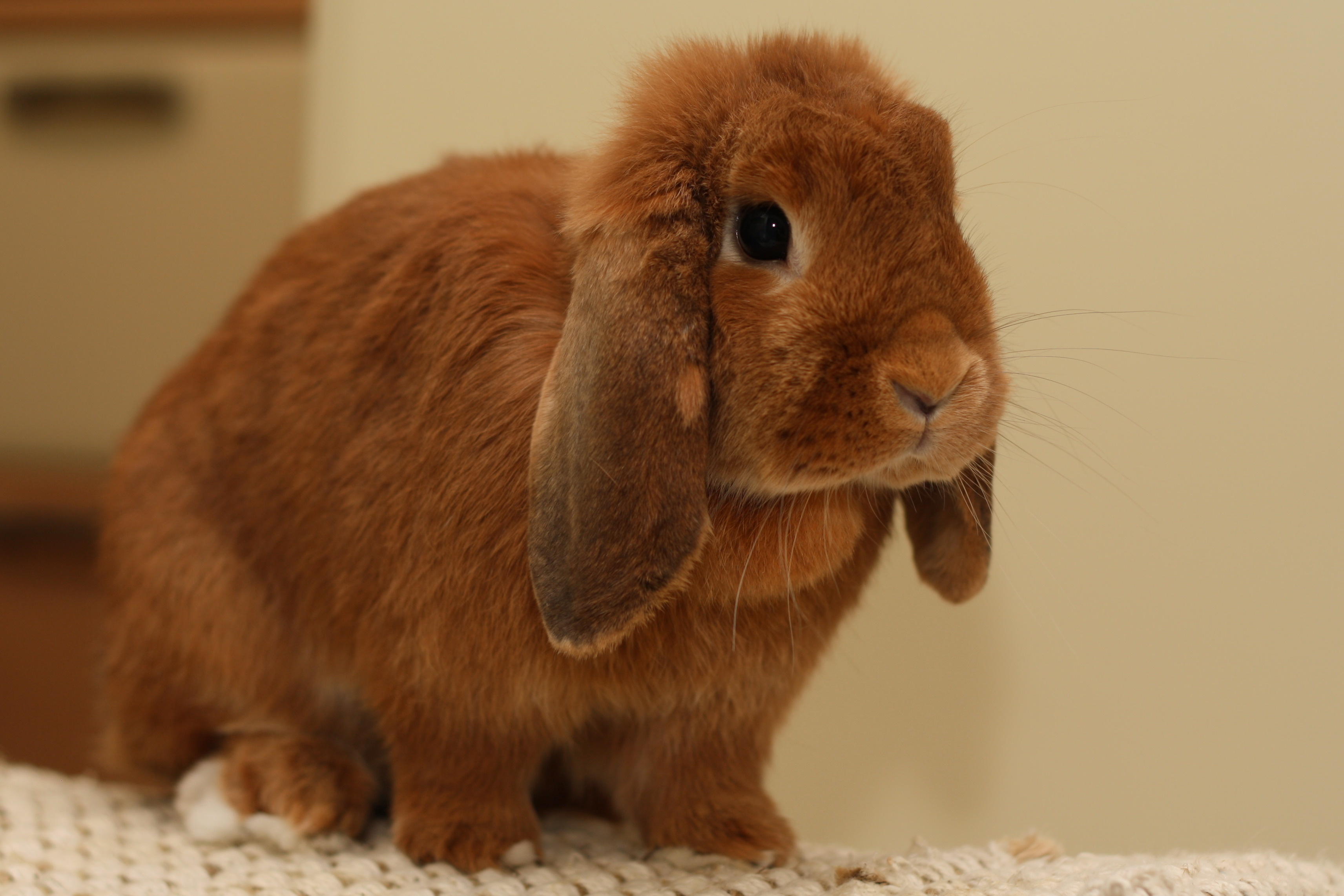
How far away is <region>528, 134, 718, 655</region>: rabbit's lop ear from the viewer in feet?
3.27

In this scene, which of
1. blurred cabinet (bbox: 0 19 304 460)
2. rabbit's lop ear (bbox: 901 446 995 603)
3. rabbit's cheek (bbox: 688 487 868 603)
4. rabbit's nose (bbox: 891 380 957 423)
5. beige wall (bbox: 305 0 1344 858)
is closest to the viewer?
rabbit's nose (bbox: 891 380 957 423)

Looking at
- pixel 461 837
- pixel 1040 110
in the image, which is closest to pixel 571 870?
pixel 461 837

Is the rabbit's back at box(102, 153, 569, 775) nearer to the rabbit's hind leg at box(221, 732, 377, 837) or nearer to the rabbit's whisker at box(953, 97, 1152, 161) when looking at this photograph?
the rabbit's hind leg at box(221, 732, 377, 837)

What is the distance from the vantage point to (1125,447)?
1.45m

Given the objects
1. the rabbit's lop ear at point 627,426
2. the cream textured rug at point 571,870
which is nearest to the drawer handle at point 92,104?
the cream textured rug at point 571,870

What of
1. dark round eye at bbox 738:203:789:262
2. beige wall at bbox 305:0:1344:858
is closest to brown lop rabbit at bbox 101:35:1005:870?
dark round eye at bbox 738:203:789:262

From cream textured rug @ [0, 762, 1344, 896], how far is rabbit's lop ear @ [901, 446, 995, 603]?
0.94ft

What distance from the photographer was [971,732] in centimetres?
156

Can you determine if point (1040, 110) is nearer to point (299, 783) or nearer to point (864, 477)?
point (864, 477)

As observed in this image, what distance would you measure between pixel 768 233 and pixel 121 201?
254 cm

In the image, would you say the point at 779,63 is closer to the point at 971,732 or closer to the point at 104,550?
the point at 971,732

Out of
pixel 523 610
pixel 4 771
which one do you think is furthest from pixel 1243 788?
pixel 4 771

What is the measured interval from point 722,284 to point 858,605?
16.4 inches

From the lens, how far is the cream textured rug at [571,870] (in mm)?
1106
